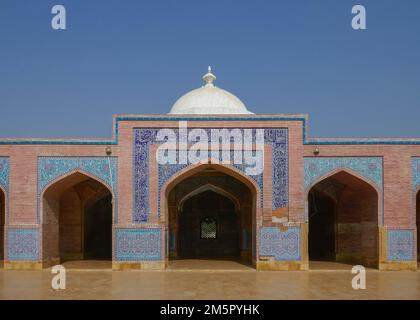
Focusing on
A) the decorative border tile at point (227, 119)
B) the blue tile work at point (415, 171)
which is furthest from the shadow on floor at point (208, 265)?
the blue tile work at point (415, 171)

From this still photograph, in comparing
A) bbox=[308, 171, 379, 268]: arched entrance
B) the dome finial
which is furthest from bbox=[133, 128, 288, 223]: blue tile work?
the dome finial

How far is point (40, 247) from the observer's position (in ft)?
40.3

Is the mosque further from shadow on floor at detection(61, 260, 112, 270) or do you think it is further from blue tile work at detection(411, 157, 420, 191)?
shadow on floor at detection(61, 260, 112, 270)

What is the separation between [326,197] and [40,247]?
8.46m

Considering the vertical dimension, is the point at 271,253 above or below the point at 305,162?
below

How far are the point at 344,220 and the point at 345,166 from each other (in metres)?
2.85

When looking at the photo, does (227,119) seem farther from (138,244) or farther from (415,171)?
(415,171)

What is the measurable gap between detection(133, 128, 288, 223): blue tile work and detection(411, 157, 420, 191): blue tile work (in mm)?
3221

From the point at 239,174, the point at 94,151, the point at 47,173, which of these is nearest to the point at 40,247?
the point at 47,173

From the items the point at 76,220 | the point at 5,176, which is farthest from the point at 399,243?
the point at 5,176

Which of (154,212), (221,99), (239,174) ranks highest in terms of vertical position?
(221,99)

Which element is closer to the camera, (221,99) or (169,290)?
(169,290)

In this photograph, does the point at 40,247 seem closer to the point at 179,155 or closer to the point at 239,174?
the point at 179,155

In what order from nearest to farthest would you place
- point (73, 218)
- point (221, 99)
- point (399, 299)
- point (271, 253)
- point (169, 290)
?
point (399, 299)
point (169, 290)
point (271, 253)
point (73, 218)
point (221, 99)
